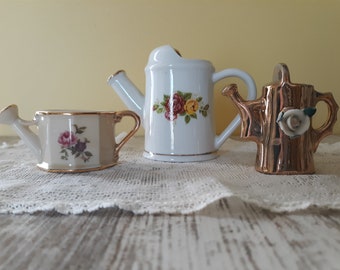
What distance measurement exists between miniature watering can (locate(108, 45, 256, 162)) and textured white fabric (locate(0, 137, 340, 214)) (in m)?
0.03

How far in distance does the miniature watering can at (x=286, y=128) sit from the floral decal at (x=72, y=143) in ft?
0.73

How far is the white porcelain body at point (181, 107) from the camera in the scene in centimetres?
51

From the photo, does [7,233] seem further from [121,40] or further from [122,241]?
[121,40]

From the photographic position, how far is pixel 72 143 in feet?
1.41

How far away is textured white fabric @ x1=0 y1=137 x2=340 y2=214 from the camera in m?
0.27

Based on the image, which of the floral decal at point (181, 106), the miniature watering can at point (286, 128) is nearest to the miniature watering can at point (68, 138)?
the floral decal at point (181, 106)

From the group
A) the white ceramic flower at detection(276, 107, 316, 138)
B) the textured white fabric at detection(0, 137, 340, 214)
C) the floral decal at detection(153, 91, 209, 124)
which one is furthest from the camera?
the floral decal at detection(153, 91, 209, 124)

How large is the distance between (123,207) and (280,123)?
236 millimetres

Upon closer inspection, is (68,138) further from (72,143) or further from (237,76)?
(237,76)

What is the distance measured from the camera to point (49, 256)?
0.20m

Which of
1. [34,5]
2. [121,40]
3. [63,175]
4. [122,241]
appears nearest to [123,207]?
[122,241]

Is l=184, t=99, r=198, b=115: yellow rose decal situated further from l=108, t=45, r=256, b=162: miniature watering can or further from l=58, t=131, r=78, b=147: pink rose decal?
l=58, t=131, r=78, b=147: pink rose decal

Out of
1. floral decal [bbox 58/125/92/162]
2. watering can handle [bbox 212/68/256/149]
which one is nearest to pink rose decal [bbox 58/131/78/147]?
floral decal [bbox 58/125/92/162]

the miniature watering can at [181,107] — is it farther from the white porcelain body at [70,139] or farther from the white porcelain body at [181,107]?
the white porcelain body at [70,139]
